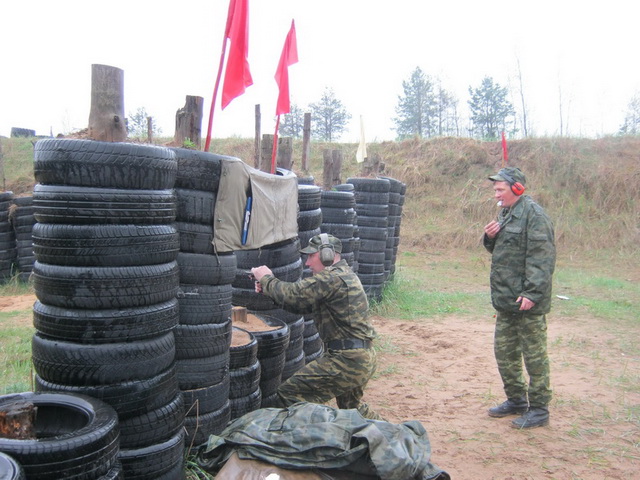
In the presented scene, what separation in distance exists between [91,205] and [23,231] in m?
10.7

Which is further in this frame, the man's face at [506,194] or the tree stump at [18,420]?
the man's face at [506,194]

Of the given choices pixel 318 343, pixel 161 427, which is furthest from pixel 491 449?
pixel 161 427

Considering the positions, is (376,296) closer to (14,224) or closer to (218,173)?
(218,173)

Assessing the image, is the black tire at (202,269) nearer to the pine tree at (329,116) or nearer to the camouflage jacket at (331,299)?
the camouflage jacket at (331,299)

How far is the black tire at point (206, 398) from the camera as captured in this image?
13.0 ft

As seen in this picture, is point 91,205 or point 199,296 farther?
point 199,296

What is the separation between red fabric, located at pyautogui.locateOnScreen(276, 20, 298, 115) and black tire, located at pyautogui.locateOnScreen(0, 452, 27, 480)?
197 inches

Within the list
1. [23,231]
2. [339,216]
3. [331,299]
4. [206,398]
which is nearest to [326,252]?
[331,299]

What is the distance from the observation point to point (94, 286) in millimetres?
3127

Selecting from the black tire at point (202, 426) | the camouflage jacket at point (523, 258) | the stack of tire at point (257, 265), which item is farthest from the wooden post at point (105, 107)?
the camouflage jacket at point (523, 258)

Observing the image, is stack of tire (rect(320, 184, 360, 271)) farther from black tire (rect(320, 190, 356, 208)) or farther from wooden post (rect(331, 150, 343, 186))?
wooden post (rect(331, 150, 343, 186))

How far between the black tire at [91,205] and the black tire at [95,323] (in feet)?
1.66

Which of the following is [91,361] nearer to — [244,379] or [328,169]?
[244,379]

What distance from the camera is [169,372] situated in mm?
3498
